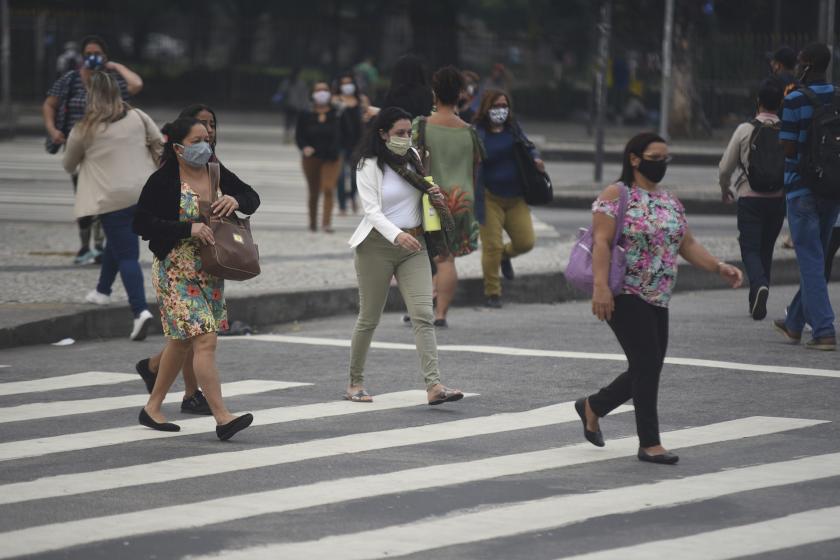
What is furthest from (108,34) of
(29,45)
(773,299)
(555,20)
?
(773,299)

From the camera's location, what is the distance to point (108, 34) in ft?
151

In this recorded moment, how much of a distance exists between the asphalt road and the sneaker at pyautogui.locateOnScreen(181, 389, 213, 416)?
0.17 metres

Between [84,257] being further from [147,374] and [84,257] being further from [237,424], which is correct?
[237,424]

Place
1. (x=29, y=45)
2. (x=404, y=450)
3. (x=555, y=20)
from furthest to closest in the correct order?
1. (x=555, y=20)
2. (x=29, y=45)
3. (x=404, y=450)

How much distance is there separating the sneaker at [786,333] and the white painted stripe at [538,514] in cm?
368

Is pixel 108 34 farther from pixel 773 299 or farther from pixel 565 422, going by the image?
pixel 565 422

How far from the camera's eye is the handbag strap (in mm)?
7480

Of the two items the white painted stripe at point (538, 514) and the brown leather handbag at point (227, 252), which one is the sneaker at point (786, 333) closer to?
the white painted stripe at point (538, 514)

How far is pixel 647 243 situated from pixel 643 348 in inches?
19.3

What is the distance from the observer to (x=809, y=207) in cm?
1086

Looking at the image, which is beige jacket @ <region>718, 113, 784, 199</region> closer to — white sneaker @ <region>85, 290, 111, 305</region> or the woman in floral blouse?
the woman in floral blouse

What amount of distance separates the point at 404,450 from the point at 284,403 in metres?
1.54

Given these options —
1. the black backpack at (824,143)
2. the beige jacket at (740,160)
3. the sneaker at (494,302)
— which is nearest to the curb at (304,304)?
the sneaker at (494,302)

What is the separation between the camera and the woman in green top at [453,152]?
1113cm
